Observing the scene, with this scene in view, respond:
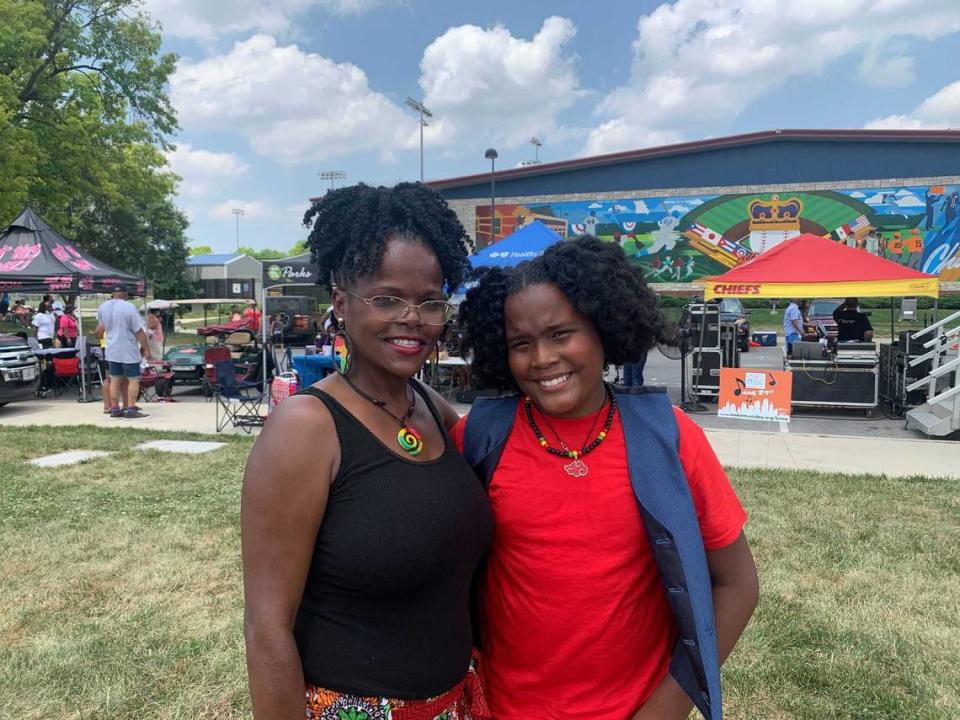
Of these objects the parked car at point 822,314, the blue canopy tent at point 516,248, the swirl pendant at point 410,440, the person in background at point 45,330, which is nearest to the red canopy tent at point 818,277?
the blue canopy tent at point 516,248

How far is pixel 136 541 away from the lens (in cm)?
467

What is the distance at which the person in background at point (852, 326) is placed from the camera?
11133 millimetres

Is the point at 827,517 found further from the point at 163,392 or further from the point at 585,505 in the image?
the point at 163,392

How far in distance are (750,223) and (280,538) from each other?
103 ft

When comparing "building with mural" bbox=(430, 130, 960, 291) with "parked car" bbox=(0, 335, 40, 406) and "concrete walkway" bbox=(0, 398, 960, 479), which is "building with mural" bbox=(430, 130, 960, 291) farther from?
"parked car" bbox=(0, 335, 40, 406)

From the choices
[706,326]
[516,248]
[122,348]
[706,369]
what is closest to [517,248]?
[516,248]

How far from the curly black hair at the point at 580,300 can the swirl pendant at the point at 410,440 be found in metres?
0.37

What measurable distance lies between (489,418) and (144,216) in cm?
3877

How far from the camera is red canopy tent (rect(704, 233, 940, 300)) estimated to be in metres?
9.38

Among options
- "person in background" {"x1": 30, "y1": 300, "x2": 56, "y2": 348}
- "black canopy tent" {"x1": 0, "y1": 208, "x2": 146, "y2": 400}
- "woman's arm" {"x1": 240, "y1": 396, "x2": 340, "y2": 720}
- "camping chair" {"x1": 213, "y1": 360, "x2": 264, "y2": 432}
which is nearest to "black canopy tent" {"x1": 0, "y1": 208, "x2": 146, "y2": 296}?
"black canopy tent" {"x1": 0, "y1": 208, "x2": 146, "y2": 400}

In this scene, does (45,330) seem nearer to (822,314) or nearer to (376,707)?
(376,707)

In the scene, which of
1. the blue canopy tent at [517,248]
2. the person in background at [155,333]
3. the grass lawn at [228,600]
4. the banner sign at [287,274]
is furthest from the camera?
the person in background at [155,333]

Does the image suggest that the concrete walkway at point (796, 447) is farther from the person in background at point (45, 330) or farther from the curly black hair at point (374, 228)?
the person in background at point (45, 330)

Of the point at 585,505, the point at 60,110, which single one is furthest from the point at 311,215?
the point at 60,110
